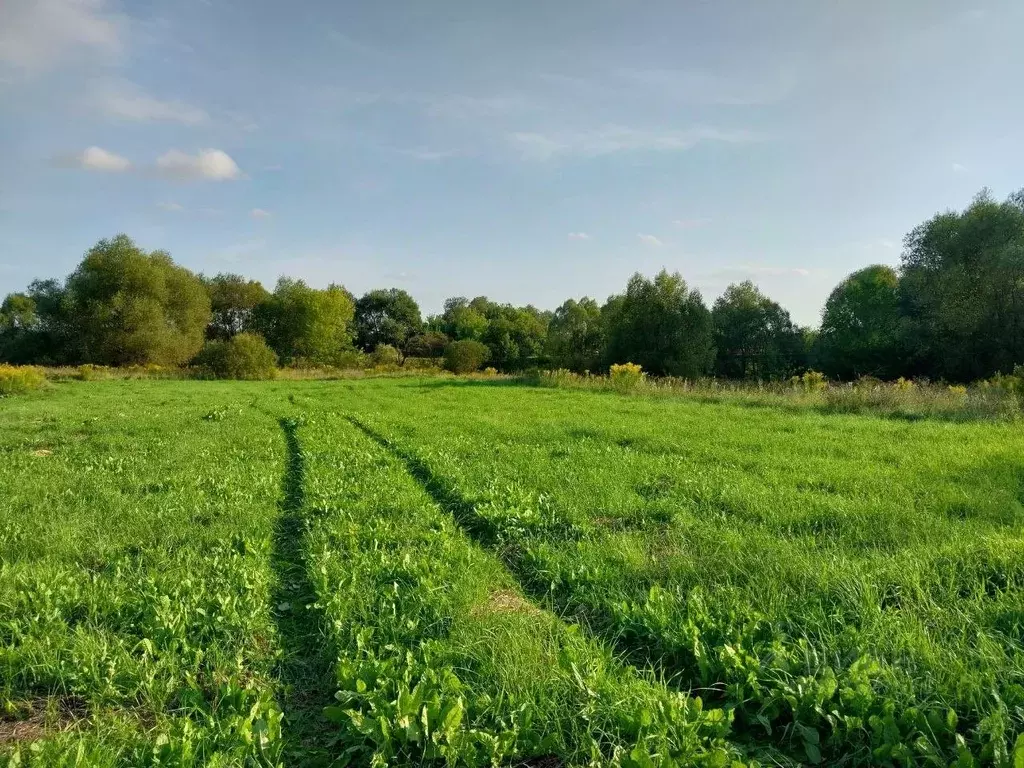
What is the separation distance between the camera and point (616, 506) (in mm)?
6344

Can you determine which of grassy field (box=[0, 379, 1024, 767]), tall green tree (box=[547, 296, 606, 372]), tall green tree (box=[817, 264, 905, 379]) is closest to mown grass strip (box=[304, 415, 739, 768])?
grassy field (box=[0, 379, 1024, 767])

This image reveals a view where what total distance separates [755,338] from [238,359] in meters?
38.6

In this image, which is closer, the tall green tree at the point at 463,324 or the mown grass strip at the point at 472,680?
the mown grass strip at the point at 472,680

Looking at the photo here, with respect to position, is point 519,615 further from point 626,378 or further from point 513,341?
point 513,341

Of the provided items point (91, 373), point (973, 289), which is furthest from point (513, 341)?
point (973, 289)


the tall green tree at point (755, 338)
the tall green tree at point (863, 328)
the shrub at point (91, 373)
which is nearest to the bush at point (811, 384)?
A: the tall green tree at point (863, 328)

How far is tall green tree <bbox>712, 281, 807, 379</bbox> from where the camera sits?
1817 inches

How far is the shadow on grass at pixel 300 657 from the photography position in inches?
116

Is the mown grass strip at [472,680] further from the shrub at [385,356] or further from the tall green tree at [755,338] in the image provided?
the shrub at [385,356]

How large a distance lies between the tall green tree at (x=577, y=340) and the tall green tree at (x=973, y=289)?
17.7 m

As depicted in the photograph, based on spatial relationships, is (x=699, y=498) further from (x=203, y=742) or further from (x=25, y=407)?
(x=25, y=407)

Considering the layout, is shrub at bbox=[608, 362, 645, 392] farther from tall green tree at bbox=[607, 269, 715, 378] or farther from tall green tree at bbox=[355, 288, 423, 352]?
tall green tree at bbox=[355, 288, 423, 352]

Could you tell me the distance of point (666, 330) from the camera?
34781 millimetres

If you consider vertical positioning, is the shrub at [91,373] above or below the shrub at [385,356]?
below
